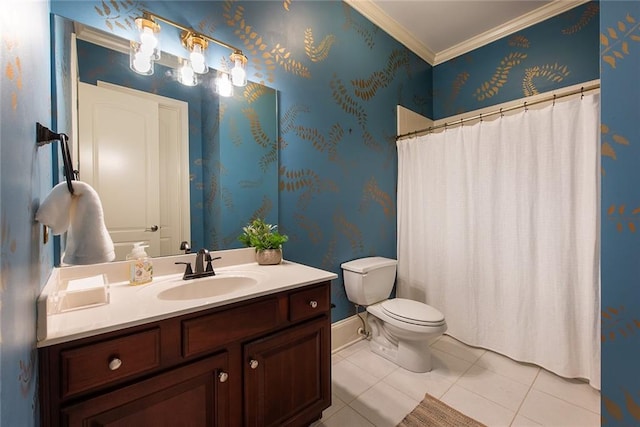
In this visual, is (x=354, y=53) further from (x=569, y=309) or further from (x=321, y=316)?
(x=569, y=309)

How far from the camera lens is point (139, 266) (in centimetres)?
119

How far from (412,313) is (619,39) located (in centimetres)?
159

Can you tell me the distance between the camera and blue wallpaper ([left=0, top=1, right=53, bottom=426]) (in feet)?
1.47

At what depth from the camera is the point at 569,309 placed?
174 centimetres

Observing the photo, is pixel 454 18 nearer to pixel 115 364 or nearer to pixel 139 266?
pixel 139 266

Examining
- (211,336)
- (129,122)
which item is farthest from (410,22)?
(211,336)

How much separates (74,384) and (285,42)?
198 centimetres

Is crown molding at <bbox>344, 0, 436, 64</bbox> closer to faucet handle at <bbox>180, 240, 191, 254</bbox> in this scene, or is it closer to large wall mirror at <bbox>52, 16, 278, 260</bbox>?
large wall mirror at <bbox>52, 16, 278, 260</bbox>

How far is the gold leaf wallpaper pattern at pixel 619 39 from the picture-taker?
869mm

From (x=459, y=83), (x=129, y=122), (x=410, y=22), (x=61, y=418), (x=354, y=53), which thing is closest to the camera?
(x=61, y=418)

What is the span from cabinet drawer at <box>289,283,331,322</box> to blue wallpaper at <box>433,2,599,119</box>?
98.8 inches

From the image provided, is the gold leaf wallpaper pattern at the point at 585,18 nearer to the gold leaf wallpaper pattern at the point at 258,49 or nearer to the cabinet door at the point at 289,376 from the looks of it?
the gold leaf wallpaper pattern at the point at 258,49

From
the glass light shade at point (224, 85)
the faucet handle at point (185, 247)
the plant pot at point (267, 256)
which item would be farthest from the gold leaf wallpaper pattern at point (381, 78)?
the faucet handle at point (185, 247)

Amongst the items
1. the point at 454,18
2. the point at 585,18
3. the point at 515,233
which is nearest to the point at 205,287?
the point at 515,233
